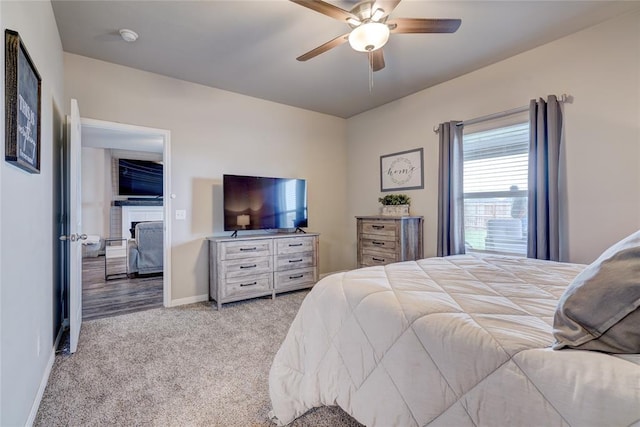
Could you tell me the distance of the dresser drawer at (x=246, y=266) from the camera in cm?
345

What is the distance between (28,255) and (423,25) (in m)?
2.73

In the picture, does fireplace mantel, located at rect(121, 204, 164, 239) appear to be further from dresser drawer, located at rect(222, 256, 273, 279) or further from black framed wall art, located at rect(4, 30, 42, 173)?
black framed wall art, located at rect(4, 30, 42, 173)

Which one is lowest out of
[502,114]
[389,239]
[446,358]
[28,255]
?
[446,358]

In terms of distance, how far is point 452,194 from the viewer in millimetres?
3457

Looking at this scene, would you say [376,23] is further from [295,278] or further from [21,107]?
[295,278]

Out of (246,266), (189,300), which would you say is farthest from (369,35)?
(189,300)

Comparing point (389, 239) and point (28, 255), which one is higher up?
point (28, 255)

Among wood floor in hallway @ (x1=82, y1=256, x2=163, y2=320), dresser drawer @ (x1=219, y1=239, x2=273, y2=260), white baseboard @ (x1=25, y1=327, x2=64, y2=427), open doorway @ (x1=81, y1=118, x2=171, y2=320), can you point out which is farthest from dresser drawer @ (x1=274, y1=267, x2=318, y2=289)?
white baseboard @ (x1=25, y1=327, x2=64, y2=427)

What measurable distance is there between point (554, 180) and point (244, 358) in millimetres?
3026

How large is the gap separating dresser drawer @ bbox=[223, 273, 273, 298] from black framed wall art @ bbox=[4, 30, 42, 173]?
2138mm

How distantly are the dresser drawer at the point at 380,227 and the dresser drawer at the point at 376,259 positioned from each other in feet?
0.91

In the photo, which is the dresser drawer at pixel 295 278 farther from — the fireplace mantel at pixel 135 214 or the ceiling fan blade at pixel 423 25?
the fireplace mantel at pixel 135 214

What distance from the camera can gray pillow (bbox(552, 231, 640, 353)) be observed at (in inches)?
29.5

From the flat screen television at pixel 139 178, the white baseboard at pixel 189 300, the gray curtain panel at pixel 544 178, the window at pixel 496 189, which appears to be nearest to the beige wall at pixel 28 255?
the white baseboard at pixel 189 300
